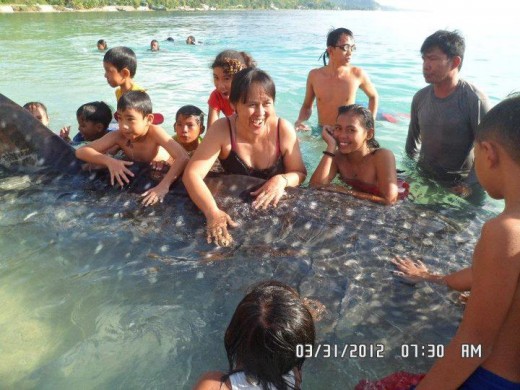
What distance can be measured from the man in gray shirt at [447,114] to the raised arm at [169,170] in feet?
8.79

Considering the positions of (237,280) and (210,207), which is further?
(210,207)

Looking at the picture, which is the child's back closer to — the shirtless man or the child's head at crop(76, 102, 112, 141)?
the child's head at crop(76, 102, 112, 141)

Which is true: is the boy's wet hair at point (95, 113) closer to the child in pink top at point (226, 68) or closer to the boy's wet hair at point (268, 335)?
the child in pink top at point (226, 68)

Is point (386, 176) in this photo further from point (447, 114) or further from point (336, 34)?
point (336, 34)

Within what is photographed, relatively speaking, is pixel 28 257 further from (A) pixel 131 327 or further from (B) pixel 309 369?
(B) pixel 309 369

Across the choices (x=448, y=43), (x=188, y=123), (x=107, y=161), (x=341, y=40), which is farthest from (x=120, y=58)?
(x=448, y=43)

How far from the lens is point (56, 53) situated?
17.4 m

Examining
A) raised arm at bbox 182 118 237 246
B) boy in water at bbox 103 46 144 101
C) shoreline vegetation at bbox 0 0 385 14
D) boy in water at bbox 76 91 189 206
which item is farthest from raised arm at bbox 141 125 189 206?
shoreline vegetation at bbox 0 0 385 14

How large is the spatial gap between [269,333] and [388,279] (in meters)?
1.36

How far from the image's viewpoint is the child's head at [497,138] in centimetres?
158

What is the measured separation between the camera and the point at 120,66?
537 cm

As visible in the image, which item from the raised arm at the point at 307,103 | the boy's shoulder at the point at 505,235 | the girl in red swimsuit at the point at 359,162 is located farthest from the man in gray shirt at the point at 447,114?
the boy's shoulder at the point at 505,235

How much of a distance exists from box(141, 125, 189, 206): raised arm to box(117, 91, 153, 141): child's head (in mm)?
132

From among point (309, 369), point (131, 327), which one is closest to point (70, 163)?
point (131, 327)
